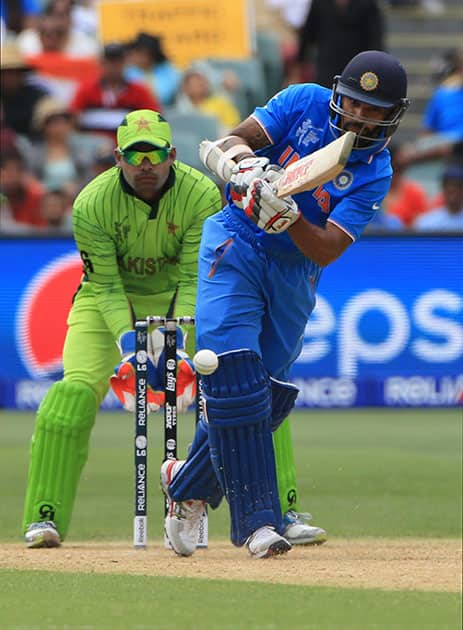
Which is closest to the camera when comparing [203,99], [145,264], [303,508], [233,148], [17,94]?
[233,148]

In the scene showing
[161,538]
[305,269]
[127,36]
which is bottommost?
[161,538]

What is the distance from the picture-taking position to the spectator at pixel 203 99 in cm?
1864

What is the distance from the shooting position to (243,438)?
7137 mm

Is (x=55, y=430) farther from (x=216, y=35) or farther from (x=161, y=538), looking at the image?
(x=216, y=35)

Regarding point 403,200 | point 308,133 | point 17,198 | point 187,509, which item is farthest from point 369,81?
point 403,200

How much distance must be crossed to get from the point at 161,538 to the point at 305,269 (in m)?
2.24

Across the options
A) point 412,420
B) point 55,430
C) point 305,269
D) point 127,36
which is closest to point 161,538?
point 55,430

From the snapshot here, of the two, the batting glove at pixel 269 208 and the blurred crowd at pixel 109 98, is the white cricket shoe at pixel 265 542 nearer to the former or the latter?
the batting glove at pixel 269 208

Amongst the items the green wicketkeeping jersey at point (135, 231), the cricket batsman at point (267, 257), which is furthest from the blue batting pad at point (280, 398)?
the green wicketkeeping jersey at point (135, 231)

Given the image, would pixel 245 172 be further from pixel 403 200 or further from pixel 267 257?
pixel 403 200

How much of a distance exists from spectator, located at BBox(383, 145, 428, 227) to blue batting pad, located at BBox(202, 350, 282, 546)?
1087cm

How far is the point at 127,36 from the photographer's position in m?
19.2

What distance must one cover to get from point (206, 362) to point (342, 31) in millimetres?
11467

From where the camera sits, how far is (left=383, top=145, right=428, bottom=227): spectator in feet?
59.0
